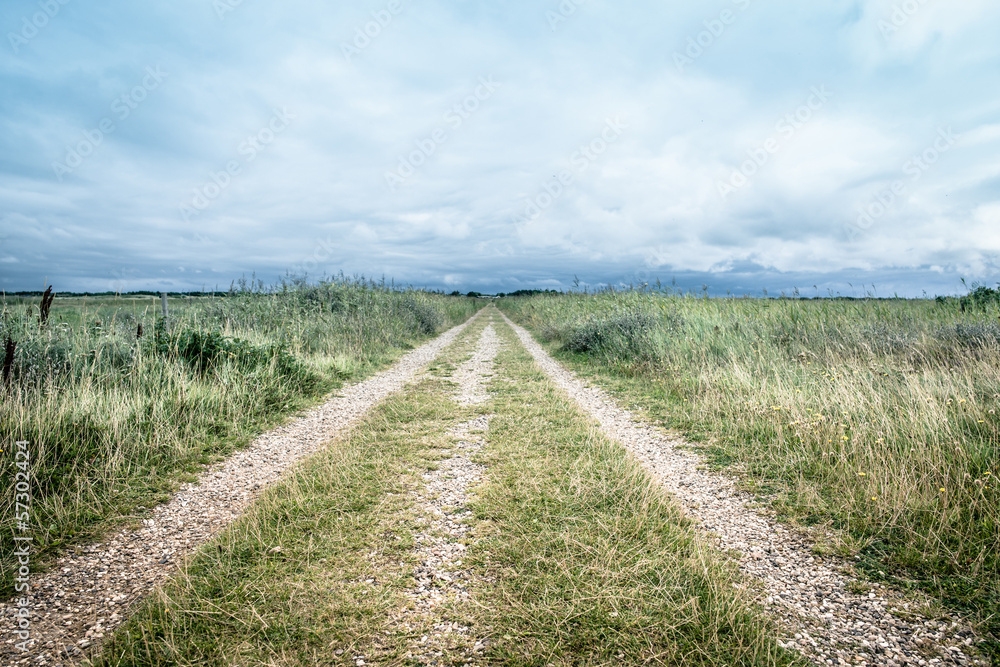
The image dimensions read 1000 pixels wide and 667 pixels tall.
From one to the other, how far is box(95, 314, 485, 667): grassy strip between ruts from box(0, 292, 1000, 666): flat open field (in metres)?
0.02

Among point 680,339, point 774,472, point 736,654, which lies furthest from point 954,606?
point 680,339

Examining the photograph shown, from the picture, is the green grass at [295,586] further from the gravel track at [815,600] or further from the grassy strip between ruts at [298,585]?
the gravel track at [815,600]

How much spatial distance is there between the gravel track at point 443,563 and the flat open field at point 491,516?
0.07 feet

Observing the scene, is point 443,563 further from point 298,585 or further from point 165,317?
point 165,317

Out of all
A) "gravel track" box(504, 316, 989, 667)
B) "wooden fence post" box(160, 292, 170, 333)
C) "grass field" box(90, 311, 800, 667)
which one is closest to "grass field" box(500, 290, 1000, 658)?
"gravel track" box(504, 316, 989, 667)

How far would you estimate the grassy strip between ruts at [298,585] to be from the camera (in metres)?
2.52

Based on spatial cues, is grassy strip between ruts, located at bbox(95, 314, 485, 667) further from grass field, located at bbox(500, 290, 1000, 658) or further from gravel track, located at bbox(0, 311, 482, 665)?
grass field, located at bbox(500, 290, 1000, 658)

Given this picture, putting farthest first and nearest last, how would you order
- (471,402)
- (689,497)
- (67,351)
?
(471,402) < (67,351) < (689,497)

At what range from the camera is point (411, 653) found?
98.2 inches

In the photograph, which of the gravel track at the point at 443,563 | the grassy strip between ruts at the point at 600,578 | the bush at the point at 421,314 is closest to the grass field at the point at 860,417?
the grassy strip between ruts at the point at 600,578

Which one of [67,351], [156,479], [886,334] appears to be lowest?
[156,479]

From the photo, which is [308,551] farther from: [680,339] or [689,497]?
[680,339]

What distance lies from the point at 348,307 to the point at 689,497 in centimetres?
1541

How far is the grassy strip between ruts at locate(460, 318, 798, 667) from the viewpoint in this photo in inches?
99.2
